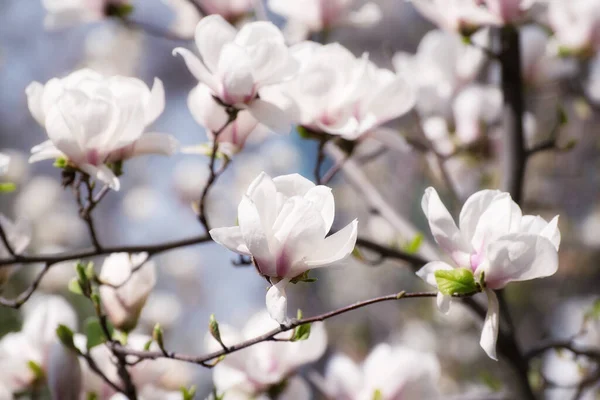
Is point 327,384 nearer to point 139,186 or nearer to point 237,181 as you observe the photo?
point 237,181

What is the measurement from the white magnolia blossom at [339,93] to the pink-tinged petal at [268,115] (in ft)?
0.06

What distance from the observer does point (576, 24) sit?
1.12 m

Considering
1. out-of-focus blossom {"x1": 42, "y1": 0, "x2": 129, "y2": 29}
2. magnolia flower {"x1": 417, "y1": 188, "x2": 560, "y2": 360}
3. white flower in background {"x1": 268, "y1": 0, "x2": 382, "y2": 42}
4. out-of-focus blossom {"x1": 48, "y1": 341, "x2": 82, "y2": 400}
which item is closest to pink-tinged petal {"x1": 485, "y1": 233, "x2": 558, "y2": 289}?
magnolia flower {"x1": 417, "y1": 188, "x2": 560, "y2": 360}

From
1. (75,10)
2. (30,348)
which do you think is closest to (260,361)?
(30,348)

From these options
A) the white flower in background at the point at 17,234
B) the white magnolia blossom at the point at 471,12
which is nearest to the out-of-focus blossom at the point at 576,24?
the white magnolia blossom at the point at 471,12

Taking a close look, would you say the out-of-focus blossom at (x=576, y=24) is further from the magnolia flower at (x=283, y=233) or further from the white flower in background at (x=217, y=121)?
the magnolia flower at (x=283, y=233)

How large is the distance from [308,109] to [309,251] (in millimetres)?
232

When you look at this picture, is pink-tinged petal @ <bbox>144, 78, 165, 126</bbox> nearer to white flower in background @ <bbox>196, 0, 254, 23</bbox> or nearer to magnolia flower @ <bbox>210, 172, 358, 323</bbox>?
magnolia flower @ <bbox>210, 172, 358, 323</bbox>

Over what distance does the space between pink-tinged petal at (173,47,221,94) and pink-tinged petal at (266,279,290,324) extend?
0.23 m

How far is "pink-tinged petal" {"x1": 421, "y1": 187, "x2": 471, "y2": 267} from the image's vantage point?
1.74 ft

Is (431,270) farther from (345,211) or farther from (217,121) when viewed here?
(345,211)

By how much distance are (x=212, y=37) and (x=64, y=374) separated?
0.40 meters

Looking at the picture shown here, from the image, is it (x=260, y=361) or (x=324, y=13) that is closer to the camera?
(x=260, y=361)

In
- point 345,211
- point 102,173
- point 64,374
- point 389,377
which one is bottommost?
point 345,211
